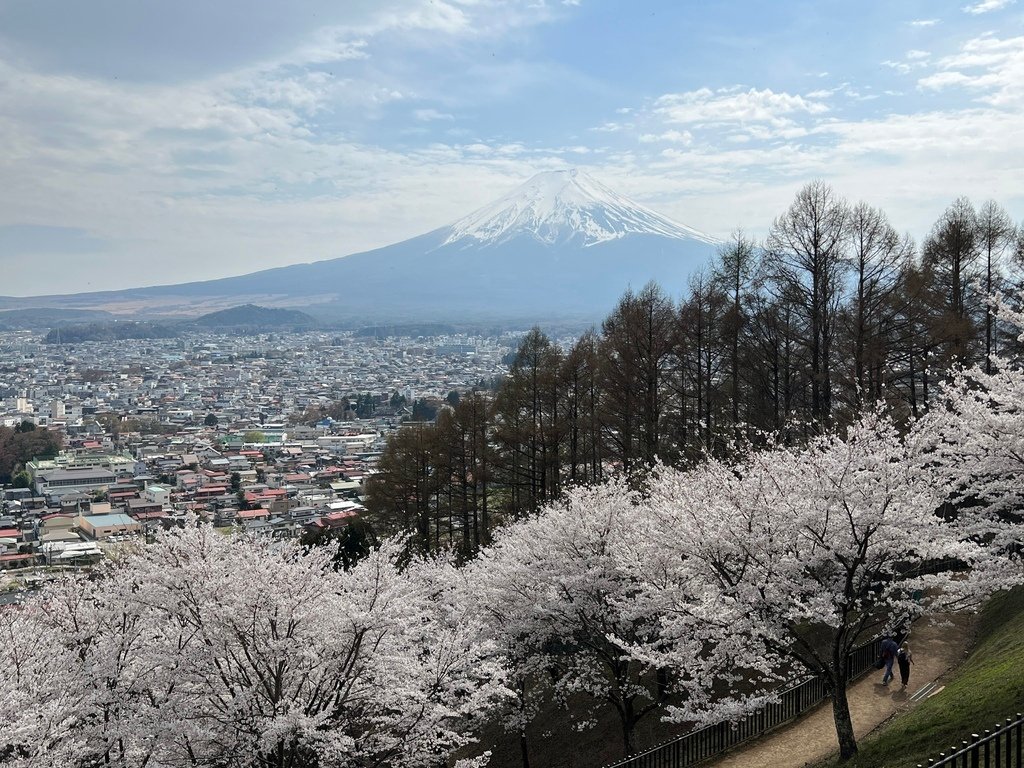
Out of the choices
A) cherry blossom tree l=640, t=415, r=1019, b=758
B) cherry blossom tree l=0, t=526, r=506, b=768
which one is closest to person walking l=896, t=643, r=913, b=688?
cherry blossom tree l=640, t=415, r=1019, b=758

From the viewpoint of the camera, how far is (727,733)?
11.8m

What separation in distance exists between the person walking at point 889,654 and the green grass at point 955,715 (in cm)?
107

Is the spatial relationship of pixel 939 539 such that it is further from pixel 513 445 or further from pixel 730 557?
pixel 513 445

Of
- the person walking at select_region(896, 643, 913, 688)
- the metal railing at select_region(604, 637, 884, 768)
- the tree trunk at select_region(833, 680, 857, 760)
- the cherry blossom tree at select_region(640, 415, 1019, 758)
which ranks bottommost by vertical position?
the metal railing at select_region(604, 637, 884, 768)

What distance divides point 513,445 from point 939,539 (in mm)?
18321

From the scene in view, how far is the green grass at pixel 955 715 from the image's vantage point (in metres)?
8.03

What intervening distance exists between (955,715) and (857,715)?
3.11m

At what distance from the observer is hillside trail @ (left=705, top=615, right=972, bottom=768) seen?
10812 mm

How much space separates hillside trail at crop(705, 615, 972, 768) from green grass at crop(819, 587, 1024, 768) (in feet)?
2.24

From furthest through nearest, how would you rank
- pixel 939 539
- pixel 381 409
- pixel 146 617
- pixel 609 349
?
pixel 381 409, pixel 609 349, pixel 146 617, pixel 939 539

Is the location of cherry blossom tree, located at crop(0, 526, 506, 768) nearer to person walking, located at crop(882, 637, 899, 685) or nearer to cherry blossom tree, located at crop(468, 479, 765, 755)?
cherry blossom tree, located at crop(468, 479, 765, 755)

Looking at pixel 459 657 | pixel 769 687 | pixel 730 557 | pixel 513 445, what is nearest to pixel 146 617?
pixel 459 657

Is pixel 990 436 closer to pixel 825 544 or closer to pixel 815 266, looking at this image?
pixel 825 544

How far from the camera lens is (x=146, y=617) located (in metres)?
12.1
